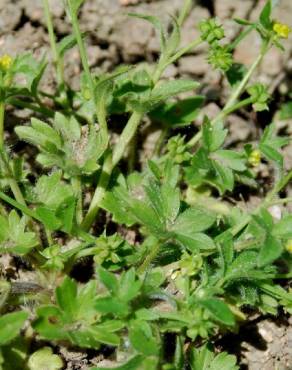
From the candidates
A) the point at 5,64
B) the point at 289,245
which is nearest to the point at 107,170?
the point at 5,64

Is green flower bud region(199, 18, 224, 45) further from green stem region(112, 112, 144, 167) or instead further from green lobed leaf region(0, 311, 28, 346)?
green lobed leaf region(0, 311, 28, 346)

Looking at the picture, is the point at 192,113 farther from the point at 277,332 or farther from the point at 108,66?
the point at 277,332

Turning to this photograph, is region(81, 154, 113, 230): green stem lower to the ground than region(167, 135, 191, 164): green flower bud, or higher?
lower

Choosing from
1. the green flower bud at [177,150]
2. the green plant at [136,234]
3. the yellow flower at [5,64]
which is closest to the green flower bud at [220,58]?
the green plant at [136,234]

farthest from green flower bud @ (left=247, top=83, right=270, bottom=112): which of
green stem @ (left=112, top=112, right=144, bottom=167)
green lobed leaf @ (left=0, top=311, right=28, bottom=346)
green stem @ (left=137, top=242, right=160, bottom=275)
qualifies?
green lobed leaf @ (left=0, top=311, right=28, bottom=346)

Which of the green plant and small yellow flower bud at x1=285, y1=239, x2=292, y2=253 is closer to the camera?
the green plant

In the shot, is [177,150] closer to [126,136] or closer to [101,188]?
[126,136]

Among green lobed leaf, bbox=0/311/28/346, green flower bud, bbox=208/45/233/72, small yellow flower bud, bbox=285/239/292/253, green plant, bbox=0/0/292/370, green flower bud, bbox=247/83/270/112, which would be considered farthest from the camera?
green flower bud, bbox=247/83/270/112

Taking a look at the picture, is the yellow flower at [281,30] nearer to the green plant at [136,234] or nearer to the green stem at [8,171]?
the green plant at [136,234]

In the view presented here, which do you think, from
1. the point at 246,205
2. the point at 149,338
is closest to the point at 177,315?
the point at 149,338
